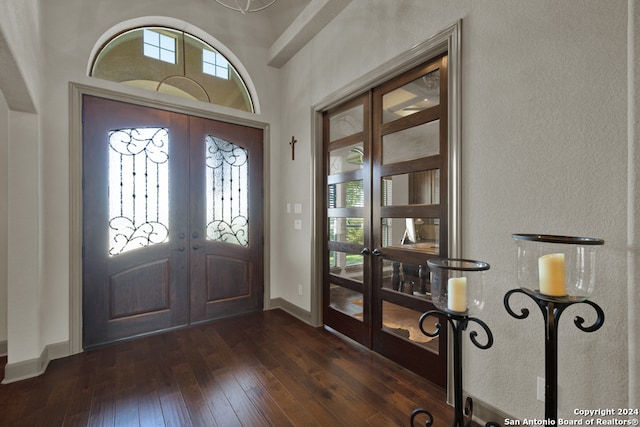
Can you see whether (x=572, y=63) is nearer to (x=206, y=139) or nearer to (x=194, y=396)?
(x=194, y=396)

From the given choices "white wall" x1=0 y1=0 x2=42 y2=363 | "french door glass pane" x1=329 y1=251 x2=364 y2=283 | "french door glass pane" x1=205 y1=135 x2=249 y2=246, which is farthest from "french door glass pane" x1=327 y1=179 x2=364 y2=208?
"white wall" x1=0 y1=0 x2=42 y2=363

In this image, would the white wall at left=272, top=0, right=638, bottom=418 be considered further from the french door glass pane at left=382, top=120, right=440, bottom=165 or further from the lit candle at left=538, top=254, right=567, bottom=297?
the lit candle at left=538, top=254, right=567, bottom=297

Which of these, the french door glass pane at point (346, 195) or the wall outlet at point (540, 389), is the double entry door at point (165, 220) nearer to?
the french door glass pane at point (346, 195)

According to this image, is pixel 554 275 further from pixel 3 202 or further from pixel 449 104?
pixel 3 202

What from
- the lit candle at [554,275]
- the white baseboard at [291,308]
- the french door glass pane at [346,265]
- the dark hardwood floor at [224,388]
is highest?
the lit candle at [554,275]

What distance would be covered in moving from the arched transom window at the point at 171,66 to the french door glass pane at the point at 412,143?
1992mm

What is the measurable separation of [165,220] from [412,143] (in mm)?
2436

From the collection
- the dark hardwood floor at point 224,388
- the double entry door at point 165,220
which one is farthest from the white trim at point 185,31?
the dark hardwood floor at point 224,388

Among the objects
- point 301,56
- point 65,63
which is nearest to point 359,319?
point 301,56

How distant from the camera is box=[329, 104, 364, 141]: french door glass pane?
259 cm

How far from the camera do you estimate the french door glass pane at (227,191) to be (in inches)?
122

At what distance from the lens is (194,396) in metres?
1.85

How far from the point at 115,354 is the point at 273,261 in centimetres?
173

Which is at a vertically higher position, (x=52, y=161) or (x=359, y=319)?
(x=52, y=161)
